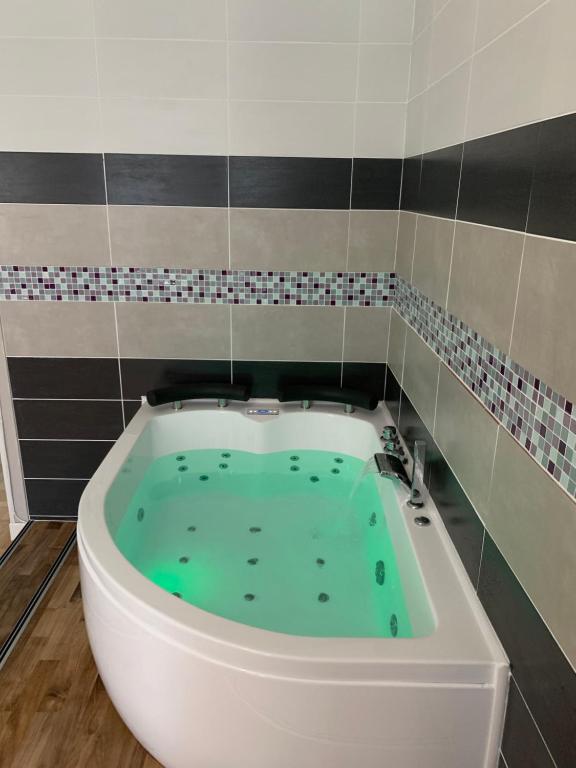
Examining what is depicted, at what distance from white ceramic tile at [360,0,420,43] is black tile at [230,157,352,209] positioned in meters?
0.49

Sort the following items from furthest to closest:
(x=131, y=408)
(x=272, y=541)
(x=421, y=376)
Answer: (x=131, y=408), (x=272, y=541), (x=421, y=376)

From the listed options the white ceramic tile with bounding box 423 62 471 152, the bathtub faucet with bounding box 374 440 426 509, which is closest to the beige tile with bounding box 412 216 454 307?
the white ceramic tile with bounding box 423 62 471 152

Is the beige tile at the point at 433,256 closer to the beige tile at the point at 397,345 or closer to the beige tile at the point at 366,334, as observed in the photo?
the beige tile at the point at 397,345

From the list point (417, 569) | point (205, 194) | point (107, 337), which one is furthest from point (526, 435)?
point (107, 337)

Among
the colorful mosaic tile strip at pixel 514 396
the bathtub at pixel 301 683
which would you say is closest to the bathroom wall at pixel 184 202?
the colorful mosaic tile strip at pixel 514 396

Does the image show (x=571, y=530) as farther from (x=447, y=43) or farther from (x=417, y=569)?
(x=447, y=43)

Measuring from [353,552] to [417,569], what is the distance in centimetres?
59

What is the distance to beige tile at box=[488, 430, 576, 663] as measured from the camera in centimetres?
105

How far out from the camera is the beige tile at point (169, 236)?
264 cm

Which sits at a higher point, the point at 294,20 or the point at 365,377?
the point at 294,20

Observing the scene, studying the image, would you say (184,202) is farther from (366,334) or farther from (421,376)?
(421,376)

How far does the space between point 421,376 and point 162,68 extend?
5.45 feet

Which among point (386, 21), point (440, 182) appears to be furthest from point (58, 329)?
point (386, 21)

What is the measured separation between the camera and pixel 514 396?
4.28 ft
